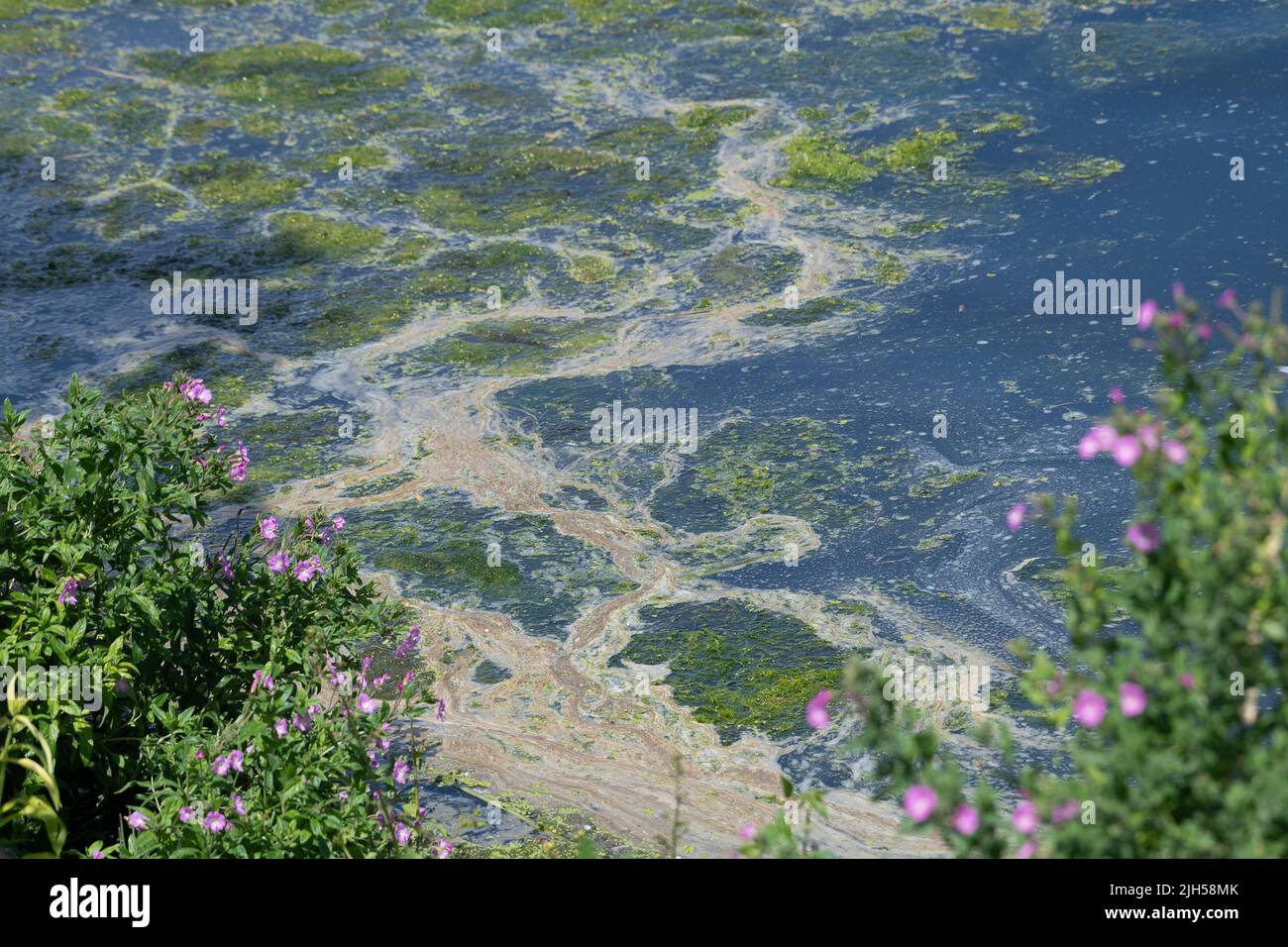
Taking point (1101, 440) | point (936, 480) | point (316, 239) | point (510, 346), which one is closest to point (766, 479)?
point (936, 480)

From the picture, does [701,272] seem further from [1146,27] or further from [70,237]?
[1146,27]

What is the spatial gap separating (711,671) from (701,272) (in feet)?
15.4

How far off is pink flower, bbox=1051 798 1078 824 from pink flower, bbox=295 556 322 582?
3.14m

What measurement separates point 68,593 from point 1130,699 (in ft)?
10.3

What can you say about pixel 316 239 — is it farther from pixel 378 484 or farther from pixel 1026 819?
pixel 1026 819

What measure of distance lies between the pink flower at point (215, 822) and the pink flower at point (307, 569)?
1.16m

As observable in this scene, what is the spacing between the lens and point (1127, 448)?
6.34 feet

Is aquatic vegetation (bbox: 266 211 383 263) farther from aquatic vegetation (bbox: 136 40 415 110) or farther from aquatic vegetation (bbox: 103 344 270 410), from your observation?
aquatic vegetation (bbox: 136 40 415 110)

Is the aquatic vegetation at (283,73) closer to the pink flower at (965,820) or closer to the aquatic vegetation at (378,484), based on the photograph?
the aquatic vegetation at (378,484)

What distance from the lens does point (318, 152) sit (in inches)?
508

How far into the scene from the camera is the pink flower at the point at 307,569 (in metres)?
4.54

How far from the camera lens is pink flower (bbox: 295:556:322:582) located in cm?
454

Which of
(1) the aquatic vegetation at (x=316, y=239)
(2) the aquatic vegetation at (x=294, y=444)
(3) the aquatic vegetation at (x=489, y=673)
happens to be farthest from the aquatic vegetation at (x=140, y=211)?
(3) the aquatic vegetation at (x=489, y=673)
